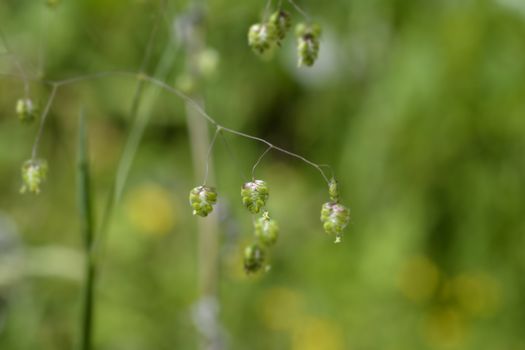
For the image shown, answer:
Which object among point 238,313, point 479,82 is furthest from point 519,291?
point 238,313

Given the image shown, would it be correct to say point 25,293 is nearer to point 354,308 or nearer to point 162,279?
point 162,279

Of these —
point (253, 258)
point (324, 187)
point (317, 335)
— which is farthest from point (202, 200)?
point (324, 187)

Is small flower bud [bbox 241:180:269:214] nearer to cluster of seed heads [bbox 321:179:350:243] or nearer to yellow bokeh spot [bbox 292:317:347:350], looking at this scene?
cluster of seed heads [bbox 321:179:350:243]

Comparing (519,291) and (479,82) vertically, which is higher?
(479,82)

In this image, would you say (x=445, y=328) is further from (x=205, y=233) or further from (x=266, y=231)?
(x=266, y=231)

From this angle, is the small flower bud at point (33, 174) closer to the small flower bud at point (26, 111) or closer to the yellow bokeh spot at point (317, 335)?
the small flower bud at point (26, 111)

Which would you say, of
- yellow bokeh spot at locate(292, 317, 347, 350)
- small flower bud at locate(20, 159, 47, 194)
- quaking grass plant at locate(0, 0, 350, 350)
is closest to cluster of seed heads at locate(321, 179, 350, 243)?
quaking grass plant at locate(0, 0, 350, 350)
